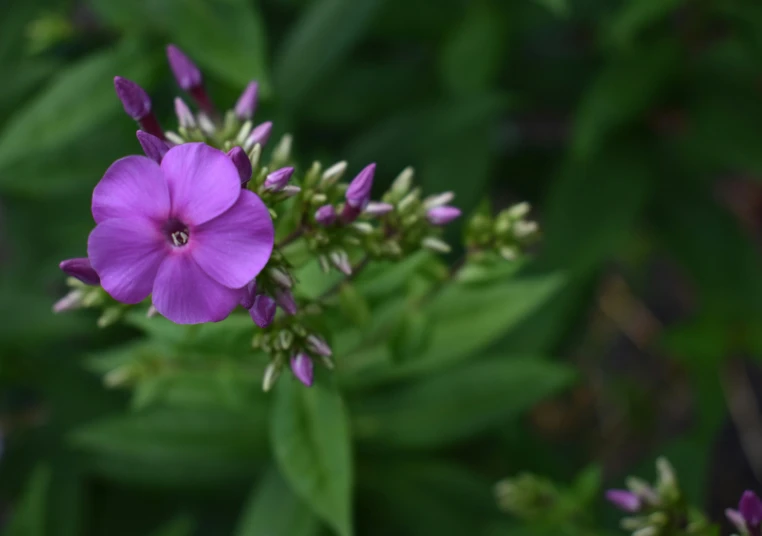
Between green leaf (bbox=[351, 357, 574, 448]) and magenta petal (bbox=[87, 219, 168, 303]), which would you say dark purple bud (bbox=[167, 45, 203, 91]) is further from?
green leaf (bbox=[351, 357, 574, 448])

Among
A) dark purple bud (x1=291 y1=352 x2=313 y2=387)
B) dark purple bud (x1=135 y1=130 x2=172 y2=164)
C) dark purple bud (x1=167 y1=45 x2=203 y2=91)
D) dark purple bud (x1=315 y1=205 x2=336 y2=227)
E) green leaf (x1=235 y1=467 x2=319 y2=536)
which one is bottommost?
green leaf (x1=235 y1=467 x2=319 y2=536)

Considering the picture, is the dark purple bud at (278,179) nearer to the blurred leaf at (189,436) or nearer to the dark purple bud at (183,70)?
the dark purple bud at (183,70)

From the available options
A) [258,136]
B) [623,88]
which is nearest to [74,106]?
[258,136]

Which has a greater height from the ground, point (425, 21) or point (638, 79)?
point (425, 21)

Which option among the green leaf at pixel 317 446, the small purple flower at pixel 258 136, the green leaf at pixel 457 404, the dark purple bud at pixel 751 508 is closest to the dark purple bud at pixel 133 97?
the small purple flower at pixel 258 136

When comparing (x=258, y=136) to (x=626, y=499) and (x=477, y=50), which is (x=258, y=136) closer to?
(x=626, y=499)

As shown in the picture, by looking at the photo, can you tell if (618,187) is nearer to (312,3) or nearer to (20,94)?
(312,3)

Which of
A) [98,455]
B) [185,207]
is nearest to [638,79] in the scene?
[185,207]

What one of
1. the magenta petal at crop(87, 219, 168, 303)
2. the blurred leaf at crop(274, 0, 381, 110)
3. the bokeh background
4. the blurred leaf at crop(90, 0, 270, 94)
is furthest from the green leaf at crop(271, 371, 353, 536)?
the blurred leaf at crop(274, 0, 381, 110)
